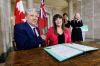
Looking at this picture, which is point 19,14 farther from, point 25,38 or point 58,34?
point 25,38

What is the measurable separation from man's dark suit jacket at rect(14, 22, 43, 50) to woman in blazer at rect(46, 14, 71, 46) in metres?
0.64

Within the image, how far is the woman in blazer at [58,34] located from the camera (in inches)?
119

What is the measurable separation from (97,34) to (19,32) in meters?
4.96

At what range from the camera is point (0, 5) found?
15.4ft

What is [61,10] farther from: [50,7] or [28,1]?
[28,1]

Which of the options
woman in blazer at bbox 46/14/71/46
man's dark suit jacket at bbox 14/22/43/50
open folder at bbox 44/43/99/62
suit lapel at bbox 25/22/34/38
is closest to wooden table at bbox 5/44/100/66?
open folder at bbox 44/43/99/62

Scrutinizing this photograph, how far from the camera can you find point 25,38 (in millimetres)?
2381

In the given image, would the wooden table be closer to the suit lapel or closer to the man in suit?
the man in suit

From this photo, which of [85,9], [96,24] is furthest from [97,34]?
[85,9]

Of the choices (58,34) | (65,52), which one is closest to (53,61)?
(65,52)

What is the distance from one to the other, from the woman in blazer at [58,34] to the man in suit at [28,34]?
21.1 inches

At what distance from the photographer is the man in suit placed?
2336mm

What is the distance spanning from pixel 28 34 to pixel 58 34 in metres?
0.78

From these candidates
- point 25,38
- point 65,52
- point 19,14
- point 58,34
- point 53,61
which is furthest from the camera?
point 19,14
